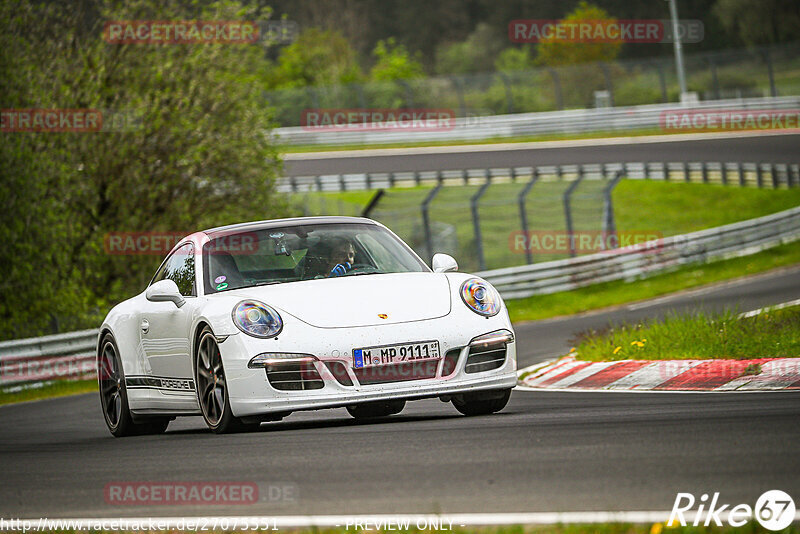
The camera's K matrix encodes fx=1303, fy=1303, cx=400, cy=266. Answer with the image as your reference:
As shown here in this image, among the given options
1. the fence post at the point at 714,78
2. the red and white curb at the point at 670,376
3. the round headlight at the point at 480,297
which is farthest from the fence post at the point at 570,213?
the fence post at the point at 714,78

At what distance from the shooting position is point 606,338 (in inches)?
500

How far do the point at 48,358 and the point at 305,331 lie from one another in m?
13.3

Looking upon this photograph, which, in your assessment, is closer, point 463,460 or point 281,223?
point 463,460

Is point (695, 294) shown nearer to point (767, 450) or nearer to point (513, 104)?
point (767, 450)

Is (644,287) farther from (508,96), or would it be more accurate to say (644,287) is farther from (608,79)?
(508,96)

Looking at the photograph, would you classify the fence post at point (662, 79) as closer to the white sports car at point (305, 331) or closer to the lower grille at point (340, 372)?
the white sports car at point (305, 331)

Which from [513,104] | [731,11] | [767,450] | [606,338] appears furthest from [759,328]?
[731,11]

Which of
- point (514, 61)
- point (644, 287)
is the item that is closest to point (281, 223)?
point (644, 287)

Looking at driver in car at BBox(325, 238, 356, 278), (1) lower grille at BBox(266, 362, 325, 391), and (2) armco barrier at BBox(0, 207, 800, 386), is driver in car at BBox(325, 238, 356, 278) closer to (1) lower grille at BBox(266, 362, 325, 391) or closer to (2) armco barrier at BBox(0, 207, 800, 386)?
(1) lower grille at BBox(266, 362, 325, 391)

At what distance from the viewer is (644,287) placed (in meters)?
26.4

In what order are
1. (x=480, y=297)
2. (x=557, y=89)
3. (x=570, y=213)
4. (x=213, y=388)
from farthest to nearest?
(x=557, y=89)
(x=570, y=213)
(x=480, y=297)
(x=213, y=388)

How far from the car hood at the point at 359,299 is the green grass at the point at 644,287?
15777 millimetres

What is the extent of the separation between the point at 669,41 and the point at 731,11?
3.95m

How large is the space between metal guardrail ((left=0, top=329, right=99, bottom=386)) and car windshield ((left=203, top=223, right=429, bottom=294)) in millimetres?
11211
